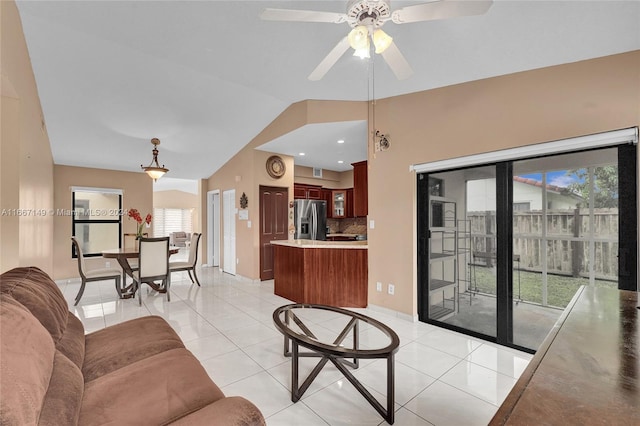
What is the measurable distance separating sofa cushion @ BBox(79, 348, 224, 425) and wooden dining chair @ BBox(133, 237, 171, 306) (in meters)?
3.04

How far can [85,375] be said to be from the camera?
1.41 metres

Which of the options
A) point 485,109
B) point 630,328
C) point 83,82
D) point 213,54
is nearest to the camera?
point 630,328

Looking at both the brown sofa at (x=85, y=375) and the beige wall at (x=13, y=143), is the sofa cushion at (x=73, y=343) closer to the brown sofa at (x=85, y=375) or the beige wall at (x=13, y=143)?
the brown sofa at (x=85, y=375)

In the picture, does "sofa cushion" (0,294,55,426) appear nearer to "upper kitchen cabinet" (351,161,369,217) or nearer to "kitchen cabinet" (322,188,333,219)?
"upper kitchen cabinet" (351,161,369,217)

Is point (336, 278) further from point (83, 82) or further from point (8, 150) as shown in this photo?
point (83, 82)

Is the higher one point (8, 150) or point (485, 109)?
point (485, 109)

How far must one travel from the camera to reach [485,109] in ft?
8.82

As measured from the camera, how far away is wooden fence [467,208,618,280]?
2.21m

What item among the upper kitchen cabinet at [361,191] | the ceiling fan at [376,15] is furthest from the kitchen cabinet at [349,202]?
the ceiling fan at [376,15]

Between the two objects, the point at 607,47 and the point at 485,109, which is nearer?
the point at 607,47

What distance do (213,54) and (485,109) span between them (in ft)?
9.23

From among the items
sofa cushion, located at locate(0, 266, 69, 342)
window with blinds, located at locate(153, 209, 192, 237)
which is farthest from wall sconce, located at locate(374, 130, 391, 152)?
window with blinds, located at locate(153, 209, 192, 237)

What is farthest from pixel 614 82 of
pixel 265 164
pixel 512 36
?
pixel 265 164

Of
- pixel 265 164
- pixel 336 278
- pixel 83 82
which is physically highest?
pixel 83 82
